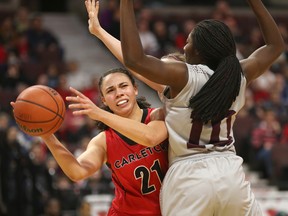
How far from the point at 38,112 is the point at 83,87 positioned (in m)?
8.51

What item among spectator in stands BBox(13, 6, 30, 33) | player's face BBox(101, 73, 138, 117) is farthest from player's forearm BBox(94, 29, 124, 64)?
spectator in stands BBox(13, 6, 30, 33)

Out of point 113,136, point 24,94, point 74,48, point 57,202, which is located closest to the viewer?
point 24,94

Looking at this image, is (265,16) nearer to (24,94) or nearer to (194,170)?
(194,170)

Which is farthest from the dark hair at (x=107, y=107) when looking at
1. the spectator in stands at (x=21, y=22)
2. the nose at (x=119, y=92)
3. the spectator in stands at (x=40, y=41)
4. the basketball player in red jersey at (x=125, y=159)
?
the spectator in stands at (x=21, y=22)

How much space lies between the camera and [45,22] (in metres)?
16.3

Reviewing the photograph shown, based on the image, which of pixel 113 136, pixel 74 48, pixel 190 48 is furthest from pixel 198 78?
pixel 74 48

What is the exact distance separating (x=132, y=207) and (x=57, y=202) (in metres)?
5.17

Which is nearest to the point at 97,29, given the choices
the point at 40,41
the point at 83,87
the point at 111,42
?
the point at 111,42

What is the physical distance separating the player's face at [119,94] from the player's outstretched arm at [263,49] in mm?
770

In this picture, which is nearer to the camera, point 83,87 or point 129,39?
point 129,39

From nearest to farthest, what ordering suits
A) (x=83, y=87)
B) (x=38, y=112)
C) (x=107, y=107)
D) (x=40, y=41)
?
(x=38, y=112), (x=107, y=107), (x=83, y=87), (x=40, y=41)

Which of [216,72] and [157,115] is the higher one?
[216,72]

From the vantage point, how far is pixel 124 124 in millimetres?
4121

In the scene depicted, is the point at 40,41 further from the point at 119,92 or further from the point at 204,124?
the point at 204,124
